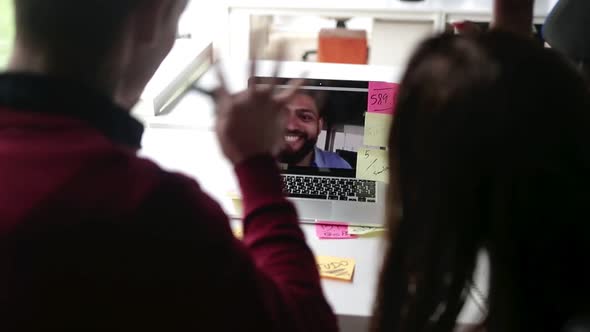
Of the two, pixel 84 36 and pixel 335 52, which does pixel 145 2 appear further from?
pixel 335 52

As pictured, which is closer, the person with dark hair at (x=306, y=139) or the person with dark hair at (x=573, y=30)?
the person with dark hair at (x=573, y=30)

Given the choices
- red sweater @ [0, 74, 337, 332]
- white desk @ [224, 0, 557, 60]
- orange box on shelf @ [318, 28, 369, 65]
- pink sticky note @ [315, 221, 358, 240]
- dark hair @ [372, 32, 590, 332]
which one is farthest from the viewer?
orange box on shelf @ [318, 28, 369, 65]

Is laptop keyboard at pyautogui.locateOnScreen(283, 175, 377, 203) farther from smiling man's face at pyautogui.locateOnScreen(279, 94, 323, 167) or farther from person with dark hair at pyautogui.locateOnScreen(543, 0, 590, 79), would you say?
person with dark hair at pyautogui.locateOnScreen(543, 0, 590, 79)

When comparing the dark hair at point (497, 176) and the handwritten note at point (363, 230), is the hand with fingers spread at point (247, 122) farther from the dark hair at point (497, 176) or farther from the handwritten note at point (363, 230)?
the handwritten note at point (363, 230)

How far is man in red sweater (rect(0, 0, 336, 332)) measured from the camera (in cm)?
Answer: 50

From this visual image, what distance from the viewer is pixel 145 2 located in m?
0.59

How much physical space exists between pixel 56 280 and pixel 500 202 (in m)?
0.45

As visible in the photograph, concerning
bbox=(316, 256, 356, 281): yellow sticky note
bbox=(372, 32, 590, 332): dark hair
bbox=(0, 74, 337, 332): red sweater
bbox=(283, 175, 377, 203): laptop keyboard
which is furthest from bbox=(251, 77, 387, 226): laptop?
bbox=(0, 74, 337, 332): red sweater

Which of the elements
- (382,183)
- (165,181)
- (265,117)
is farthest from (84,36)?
(382,183)

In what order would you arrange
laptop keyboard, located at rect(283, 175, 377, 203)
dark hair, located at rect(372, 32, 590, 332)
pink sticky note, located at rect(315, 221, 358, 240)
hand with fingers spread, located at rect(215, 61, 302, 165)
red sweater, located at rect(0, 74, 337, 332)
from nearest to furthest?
red sweater, located at rect(0, 74, 337, 332) → dark hair, located at rect(372, 32, 590, 332) → hand with fingers spread, located at rect(215, 61, 302, 165) → pink sticky note, located at rect(315, 221, 358, 240) → laptop keyboard, located at rect(283, 175, 377, 203)

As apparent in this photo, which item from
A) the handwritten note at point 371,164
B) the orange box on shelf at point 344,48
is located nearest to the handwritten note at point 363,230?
the handwritten note at point 371,164

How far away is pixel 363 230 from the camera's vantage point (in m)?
1.14

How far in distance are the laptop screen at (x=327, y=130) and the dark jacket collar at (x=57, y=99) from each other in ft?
2.25

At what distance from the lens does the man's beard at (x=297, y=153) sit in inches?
49.4
